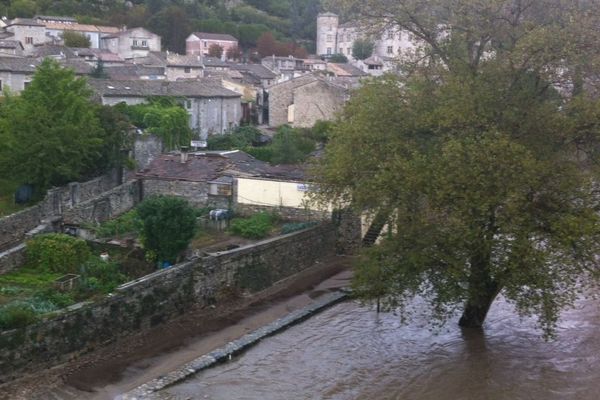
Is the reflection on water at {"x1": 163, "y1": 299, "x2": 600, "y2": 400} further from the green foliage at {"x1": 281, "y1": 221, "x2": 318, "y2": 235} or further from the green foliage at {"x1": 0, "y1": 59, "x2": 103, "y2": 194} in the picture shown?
the green foliage at {"x1": 0, "y1": 59, "x2": 103, "y2": 194}

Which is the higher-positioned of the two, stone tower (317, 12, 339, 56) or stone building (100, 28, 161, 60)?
stone tower (317, 12, 339, 56)

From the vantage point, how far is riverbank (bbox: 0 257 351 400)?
1446 centimetres

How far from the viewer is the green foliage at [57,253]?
20.3 meters

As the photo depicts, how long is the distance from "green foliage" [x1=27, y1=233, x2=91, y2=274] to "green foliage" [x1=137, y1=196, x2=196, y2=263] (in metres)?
1.92

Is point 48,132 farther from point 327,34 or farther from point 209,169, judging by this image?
point 327,34

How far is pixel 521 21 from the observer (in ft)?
60.9

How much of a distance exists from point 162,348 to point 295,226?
9.28 meters

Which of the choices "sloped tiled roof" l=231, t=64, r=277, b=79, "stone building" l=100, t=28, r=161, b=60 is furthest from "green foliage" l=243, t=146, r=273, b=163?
"stone building" l=100, t=28, r=161, b=60

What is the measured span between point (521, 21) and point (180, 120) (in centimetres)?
2170

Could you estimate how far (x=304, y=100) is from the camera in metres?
47.9

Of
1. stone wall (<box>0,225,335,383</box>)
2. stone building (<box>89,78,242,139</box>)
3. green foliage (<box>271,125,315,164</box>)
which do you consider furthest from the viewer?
stone building (<box>89,78,242,139</box>)

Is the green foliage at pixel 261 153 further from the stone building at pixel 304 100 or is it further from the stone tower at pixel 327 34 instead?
the stone tower at pixel 327 34

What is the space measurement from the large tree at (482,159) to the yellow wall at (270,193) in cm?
677

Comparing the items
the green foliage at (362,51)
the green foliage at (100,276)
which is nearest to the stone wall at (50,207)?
the green foliage at (100,276)
